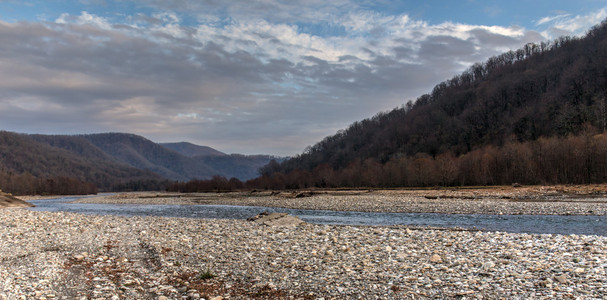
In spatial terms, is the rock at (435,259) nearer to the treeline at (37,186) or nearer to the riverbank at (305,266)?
the riverbank at (305,266)

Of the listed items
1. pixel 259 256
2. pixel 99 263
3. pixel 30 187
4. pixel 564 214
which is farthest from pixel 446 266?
pixel 30 187

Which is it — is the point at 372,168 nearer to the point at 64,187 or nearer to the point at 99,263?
the point at 99,263

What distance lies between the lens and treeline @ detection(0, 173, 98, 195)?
158875mm

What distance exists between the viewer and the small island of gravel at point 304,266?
34.4 ft

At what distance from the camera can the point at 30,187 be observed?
536ft

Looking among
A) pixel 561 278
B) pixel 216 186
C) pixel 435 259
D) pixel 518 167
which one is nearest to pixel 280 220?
pixel 435 259

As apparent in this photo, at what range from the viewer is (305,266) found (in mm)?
13227

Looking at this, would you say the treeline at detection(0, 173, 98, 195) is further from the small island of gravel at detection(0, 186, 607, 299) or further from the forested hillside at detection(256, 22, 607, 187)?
the small island of gravel at detection(0, 186, 607, 299)

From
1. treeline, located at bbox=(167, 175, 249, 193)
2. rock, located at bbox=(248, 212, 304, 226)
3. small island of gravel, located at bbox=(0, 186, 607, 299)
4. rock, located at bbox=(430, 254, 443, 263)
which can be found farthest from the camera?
treeline, located at bbox=(167, 175, 249, 193)

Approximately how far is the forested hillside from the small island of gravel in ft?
243

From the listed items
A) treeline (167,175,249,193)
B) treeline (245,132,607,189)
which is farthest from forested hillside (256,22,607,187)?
treeline (167,175,249,193)

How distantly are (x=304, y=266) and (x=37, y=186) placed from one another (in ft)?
651

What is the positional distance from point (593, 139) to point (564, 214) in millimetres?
58264

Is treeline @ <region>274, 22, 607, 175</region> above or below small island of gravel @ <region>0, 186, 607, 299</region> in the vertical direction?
above
